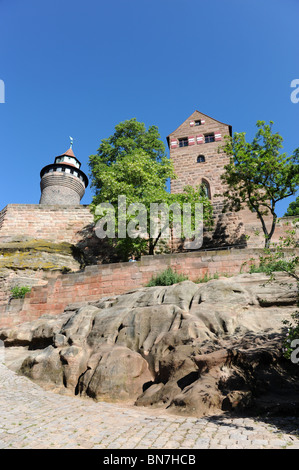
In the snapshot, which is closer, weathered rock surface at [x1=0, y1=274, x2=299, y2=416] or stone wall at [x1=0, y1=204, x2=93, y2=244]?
weathered rock surface at [x1=0, y1=274, x2=299, y2=416]

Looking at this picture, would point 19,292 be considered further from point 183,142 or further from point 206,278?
point 183,142

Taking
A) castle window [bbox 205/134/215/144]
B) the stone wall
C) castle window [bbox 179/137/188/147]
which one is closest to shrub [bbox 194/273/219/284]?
the stone wall

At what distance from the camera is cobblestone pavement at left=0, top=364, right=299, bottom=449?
4168 mm

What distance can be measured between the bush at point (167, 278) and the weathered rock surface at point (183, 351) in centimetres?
182

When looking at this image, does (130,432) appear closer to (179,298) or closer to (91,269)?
(179,298)

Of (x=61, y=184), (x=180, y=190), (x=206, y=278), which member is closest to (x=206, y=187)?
(x=180, y=190)

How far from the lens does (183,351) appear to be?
7012 millimetres

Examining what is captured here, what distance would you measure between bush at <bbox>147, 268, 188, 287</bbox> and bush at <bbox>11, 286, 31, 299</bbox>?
6366mm

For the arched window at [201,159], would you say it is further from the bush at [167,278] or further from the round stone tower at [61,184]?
the round stone tower at [61,184]

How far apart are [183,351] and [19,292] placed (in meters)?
10.5

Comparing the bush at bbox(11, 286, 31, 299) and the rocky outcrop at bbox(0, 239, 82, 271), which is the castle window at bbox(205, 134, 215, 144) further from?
the bush at bbox(11, 286, 31, 299)

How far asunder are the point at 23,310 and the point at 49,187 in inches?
986

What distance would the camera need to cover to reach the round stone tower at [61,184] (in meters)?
35.9

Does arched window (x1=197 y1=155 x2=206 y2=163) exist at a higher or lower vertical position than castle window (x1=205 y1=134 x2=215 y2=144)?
lower
